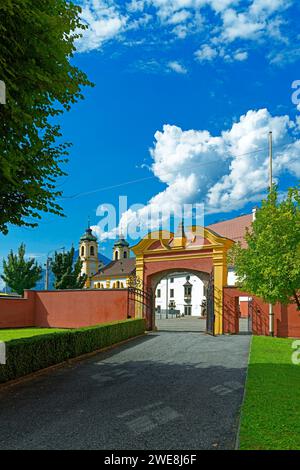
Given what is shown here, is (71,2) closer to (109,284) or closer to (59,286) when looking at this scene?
(59,286)

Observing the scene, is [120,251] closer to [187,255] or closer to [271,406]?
[187,255]

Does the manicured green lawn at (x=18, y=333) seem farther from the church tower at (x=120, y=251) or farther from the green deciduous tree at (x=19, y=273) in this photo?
the church tower at (x=120, y=251)

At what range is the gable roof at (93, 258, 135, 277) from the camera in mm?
86200

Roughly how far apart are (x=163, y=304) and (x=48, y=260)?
2365 centimetres

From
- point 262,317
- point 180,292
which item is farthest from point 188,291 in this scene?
point 262,317

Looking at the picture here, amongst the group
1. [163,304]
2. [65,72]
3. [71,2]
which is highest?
[71,2]

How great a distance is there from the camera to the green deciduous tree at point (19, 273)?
51419 mm

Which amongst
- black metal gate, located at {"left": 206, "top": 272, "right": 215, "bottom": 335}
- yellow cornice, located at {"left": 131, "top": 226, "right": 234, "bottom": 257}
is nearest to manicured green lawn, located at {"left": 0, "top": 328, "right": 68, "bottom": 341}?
yellow cornice, located at {"left": 131, "top": 226, "right": 234, "bottom": 257}

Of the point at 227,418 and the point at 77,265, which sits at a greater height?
the point at 77,265

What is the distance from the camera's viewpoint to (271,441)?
5730mm

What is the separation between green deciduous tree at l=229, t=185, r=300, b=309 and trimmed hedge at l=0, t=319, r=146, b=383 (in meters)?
6.84

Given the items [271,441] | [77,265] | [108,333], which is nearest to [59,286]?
[77,265]

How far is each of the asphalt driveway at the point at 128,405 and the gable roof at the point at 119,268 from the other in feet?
237

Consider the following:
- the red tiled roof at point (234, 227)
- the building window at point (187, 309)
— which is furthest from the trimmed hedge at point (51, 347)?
the building window at point (187, 309)
